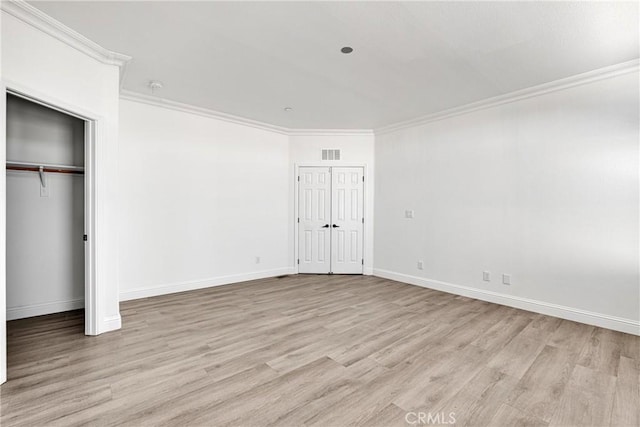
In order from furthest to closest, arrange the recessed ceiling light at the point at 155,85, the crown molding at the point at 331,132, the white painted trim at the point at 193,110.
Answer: the crown molding at the point at 331,132
the white painted trim at the point at 193,110
the recessed ceiling light at the point at 155,85

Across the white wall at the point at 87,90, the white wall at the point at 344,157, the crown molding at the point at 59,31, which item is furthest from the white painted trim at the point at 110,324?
the white wall at the point at 344,157

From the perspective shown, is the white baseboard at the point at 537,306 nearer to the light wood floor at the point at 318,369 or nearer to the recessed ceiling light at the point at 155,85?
the light wood floor at the point at 318,369

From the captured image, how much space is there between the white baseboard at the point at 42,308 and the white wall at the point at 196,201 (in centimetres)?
52

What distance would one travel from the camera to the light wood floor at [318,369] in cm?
200

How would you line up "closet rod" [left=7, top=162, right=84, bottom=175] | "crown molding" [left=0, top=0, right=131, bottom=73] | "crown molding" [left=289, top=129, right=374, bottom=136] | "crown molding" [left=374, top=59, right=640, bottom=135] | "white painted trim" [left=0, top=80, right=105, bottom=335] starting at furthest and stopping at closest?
"crown molding" [left=289, top=129, right=374, bottom=136] < "closet rod" [left=7, top=162, right=84, bottom=175] < "crown molding" [left=374, top=59, right=640, bottom=135] < "white painted trim" [left=0, top=80, right=105, bottom=335] < "crown molding" [left=0, top=0, right=131, bottom=73]

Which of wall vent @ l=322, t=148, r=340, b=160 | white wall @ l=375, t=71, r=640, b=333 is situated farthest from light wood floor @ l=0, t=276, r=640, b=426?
wall vent @ l=322, t=148, r=340, b=160

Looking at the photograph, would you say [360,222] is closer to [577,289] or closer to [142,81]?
[577,289]

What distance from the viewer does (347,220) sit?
6.23m

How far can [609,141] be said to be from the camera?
11.5ft

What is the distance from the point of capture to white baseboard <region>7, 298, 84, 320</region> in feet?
11.6

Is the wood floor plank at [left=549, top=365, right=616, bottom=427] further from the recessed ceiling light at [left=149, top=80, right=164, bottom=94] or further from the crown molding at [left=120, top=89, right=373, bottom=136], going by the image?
the recessed ceiling light at [left=149, top=80, right=164, bottom=94]

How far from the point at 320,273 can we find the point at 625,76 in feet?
16.5

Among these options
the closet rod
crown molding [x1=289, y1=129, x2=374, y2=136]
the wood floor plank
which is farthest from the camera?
crown molding [x1=289, y1=129, x2=374, y2=136]

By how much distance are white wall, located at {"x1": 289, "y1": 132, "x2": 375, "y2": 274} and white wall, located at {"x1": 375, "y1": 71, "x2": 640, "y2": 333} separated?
66 centimetres
